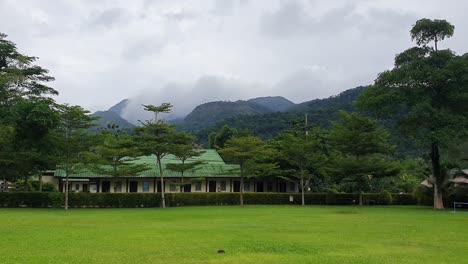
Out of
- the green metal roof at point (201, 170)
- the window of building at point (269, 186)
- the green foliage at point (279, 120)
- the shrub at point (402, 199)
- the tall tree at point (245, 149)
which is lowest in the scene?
the shrub at point (402, 199)

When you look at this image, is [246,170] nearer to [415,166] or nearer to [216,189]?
[216,189]

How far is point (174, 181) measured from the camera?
4647 cm

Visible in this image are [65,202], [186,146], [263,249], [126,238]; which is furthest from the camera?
[186,146]

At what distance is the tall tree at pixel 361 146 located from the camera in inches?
1527

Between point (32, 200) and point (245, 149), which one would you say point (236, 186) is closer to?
point (245, 149)

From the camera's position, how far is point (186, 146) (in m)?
38.0

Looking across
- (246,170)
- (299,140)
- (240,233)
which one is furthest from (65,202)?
(240,233)

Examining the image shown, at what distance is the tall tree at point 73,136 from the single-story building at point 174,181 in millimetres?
8890

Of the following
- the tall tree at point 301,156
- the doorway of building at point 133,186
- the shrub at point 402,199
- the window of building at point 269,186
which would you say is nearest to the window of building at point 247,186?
the window of building at point 269,186

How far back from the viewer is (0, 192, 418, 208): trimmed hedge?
35.1 metres

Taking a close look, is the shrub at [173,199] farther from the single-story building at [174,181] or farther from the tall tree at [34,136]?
the single-story building at [174,181]

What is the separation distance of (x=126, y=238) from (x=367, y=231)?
7919 mm

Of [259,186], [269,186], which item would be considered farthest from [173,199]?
[269,186]

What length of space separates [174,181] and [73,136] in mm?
13970
